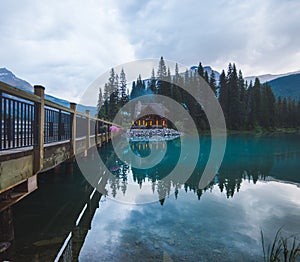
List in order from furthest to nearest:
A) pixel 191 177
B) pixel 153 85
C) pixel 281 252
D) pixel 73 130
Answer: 1. pixel 153 85
2. pixel 191 177
3. pixel 73 130
4. pixel 281 252

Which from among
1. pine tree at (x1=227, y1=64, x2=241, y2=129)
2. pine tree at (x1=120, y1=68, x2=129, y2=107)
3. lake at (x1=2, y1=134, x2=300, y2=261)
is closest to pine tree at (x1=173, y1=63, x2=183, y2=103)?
pine tree at (x1=120, y1=68, x2=129, y2=107)

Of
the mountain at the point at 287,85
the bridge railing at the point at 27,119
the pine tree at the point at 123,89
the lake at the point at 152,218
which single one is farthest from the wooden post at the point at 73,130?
the mountain at the point at 287,85

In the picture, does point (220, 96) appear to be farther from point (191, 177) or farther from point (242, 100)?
point (191, 177)

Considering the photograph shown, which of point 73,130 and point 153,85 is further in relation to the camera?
point 153,85

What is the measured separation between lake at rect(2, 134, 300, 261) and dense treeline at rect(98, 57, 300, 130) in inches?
1381

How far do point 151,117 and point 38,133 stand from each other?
39762 millimetres

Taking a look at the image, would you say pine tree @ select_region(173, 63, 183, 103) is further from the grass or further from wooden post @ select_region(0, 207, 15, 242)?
wooden post @ select_region(0, 207, 15, 242)

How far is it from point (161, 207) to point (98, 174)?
4120mm

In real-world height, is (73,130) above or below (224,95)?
below

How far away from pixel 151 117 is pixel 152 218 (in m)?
38.3

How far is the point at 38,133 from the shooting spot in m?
3.29

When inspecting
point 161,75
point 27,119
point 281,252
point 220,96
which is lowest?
point 281,252


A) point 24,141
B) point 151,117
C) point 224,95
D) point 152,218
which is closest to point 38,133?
point 24,141

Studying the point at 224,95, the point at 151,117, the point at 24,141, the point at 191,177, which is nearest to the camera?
the point at 24,141
